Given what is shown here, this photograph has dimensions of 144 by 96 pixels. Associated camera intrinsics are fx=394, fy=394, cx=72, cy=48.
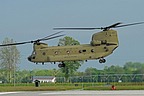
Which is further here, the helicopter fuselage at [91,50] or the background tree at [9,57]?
the background tree at [9,57]

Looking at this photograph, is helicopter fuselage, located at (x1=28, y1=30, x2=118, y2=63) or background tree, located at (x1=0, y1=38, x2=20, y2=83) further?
background tree, located at (x1=0, y1=38, x2=20, y2=83)

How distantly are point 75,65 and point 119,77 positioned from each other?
16.5 metres

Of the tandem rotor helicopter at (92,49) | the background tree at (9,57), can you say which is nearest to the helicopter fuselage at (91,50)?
the tandem rotor helicopter at (92,49)

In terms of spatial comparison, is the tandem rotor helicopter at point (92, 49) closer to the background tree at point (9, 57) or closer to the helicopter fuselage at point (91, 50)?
the helicopter fuselage at point (91, 50)

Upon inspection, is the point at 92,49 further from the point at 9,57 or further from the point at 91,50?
the point at 9,57

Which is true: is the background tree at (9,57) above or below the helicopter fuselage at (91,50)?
above

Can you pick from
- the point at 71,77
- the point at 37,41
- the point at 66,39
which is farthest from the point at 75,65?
the point at 37,41

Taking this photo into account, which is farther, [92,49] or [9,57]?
[9,57]

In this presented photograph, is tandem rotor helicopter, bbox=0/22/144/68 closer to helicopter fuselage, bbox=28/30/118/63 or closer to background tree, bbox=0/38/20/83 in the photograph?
helicopter fuselage, bbox=28/30/118/63

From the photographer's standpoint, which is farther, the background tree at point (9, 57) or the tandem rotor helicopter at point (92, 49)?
the background tree at point (9, 57)

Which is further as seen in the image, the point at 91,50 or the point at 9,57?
the point at 9,57

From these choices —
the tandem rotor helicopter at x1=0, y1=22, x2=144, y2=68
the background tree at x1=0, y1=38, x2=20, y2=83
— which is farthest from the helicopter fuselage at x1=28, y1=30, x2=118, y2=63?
the background tree at x1=0, y1=38, x2=20, y2=83

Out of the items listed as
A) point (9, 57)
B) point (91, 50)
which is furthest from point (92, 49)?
point (9, 57)

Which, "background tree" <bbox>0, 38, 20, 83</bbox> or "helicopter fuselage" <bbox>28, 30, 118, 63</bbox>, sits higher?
"background tree" <bbox>0, 38, 20, 83</bbox>
